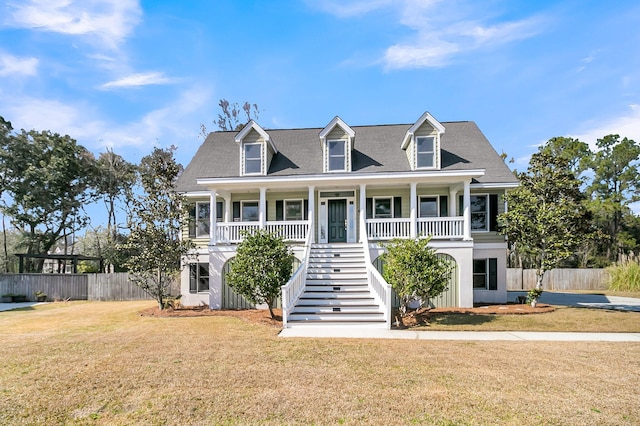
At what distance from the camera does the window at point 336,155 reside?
54.7ft

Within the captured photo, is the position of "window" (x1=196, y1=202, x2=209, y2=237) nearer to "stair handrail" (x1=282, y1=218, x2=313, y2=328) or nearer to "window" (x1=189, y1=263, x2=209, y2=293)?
"window" (x1=189, y1=263, x2=209, y2=293)

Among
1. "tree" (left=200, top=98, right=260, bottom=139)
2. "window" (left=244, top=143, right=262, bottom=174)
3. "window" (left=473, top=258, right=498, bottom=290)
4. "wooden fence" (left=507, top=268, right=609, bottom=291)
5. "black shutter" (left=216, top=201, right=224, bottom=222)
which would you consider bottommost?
"wooden fence" (left=507, top=268, right=609, bottom=291)

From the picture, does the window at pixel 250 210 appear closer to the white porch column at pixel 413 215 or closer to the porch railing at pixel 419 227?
the porch railing at pixel 419 227

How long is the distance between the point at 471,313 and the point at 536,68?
9.82 metres

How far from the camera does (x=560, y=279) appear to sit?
83.7 ft

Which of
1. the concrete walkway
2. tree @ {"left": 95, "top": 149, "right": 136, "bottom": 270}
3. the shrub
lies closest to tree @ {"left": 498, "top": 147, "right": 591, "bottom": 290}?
the concrete walkway

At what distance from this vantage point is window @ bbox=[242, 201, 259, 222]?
17158 mm

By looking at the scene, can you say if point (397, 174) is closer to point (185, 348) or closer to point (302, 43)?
point (302, 43)

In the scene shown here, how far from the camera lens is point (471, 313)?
12461mm

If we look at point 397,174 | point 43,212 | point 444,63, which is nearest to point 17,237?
point 43,212

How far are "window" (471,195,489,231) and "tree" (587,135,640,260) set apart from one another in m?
23.9

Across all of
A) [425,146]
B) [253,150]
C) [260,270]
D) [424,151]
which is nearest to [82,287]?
[253,150]

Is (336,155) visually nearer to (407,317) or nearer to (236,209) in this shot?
(236,209)

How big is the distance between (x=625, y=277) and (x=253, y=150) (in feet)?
77.1
